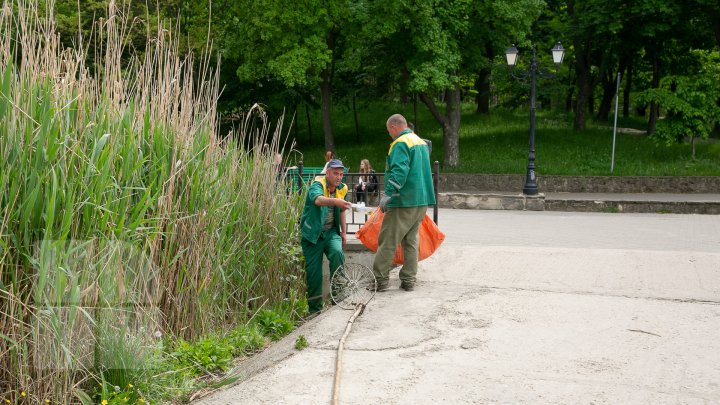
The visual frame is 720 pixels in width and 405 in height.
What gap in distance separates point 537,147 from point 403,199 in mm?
23935

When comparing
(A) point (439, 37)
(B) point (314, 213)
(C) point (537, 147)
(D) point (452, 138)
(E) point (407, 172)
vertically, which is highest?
(A) point (439, 37)

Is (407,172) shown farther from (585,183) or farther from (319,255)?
(585,183)

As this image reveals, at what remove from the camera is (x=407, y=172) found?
7.66m

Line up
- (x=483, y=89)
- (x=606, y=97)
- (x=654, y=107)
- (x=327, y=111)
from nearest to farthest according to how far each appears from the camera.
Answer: (x=327, y=111)
(x=654, y=107)
(x=483, y=89)
(x=606, y=97)

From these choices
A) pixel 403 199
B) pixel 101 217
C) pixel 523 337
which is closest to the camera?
pixel 101 217

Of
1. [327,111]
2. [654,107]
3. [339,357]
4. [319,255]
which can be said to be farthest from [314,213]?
[654,107]

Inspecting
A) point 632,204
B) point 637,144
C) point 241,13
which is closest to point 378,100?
point 241,13

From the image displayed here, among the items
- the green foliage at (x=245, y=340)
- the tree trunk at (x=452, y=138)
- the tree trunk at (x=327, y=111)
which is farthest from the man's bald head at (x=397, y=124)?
the tree trunk at (x=327, y=111)

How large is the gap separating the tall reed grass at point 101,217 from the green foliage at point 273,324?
0.61ft

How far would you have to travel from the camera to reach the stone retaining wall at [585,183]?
84.6ft

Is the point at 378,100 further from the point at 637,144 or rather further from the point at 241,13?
the point at 637,144

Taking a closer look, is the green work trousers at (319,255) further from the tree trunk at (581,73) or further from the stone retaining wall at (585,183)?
the tree trunk at (581,73)

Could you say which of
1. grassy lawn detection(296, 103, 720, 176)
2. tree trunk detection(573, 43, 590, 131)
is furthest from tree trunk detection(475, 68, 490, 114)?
tree trunk detection(573, 43, 590, 131)

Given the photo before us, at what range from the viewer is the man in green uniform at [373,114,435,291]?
764 centimetres
